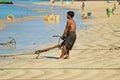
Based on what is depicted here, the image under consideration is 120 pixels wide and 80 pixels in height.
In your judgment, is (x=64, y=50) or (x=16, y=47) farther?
(x=16, y=47)

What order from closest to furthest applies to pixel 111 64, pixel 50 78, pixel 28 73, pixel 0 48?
pixel 50 78 < pixel 28 73 < pixel 111 64 < pixel 0 48

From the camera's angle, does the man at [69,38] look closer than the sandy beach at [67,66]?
No

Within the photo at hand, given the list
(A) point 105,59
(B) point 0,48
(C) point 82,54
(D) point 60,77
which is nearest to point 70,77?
(D) point 60,77

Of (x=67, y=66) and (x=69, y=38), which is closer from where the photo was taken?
(x=67, y=66)

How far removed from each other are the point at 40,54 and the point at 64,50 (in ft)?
5.32

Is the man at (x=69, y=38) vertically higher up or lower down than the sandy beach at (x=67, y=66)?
higher up

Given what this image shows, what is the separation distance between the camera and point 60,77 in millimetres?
8836

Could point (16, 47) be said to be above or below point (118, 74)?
below

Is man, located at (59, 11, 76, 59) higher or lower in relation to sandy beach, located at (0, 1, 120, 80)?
higher

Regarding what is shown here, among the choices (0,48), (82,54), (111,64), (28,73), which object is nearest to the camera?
(28,73)

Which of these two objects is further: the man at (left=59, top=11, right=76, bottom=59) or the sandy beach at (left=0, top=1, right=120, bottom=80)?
the man at (left=59, top=11, right=76, bottom=59)

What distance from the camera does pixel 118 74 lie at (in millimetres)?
9047

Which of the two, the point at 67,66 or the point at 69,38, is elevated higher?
the point at 69,38

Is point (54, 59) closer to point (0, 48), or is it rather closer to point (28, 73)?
point (28, 73)
